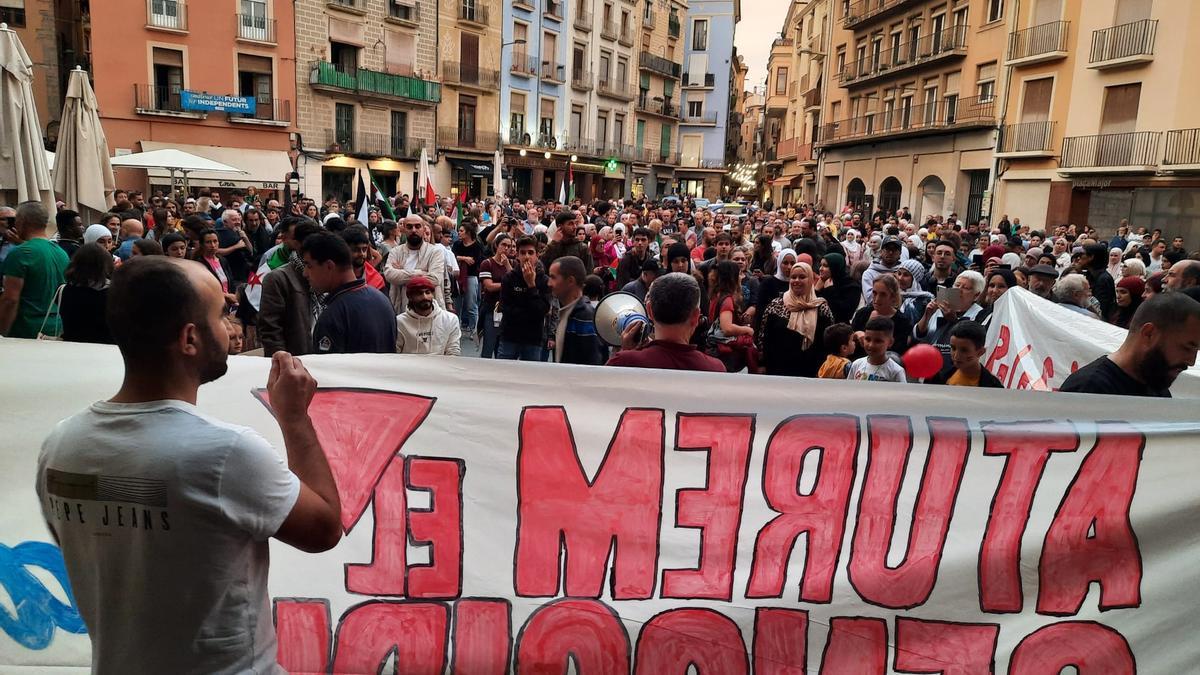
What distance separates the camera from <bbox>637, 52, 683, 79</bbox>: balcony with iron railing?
4944 centimetres

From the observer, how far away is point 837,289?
6797 millimetres

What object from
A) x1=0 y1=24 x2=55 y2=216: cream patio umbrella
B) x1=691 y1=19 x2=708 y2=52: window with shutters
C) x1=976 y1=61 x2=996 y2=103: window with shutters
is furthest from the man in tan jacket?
x1=691 y1=19 x2=708 y2=52: window with shutters

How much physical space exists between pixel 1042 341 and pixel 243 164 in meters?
29.3

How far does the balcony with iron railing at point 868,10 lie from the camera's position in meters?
31.7

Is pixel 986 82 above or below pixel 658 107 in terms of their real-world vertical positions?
below

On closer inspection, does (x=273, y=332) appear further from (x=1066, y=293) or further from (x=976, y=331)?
(x=1066, y=293)

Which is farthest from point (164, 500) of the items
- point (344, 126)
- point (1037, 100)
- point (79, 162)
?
point (344, 126)

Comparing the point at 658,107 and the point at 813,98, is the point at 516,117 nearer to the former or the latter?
the point at 658,107

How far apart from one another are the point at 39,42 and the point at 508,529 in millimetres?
34602

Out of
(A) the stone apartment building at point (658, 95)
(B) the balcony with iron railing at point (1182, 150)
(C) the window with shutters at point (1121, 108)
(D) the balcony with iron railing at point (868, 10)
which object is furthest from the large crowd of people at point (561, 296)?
(A) the stone apartment building at point (658, 95)

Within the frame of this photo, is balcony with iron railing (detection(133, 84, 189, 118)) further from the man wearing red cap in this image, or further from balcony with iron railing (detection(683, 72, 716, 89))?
balcony with iron railing (detection(683, 72, 716, 89))

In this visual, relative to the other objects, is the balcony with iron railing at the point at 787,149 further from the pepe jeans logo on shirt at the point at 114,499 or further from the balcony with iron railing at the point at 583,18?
the pepe jeans logo on shirt at the point at 114,499

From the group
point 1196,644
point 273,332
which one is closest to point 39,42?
point 273,332

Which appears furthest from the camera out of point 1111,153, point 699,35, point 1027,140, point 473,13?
point 699,35
